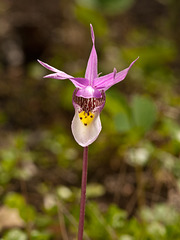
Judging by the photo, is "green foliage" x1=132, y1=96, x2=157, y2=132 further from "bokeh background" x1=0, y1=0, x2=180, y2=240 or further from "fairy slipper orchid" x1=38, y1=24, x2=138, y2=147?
"fairy slipper orchid" x1=38, y1=24, x2=138, y2=147

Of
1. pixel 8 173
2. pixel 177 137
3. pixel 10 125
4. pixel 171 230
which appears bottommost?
pixel 10 125

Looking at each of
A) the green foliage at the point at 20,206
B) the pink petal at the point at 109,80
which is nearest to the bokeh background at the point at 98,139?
the green foliage at the point at 20,206

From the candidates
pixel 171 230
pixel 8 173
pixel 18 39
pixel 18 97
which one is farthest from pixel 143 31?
pixel 171 230

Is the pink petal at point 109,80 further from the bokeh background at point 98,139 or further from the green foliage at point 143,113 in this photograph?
the green foliage at point 143,113

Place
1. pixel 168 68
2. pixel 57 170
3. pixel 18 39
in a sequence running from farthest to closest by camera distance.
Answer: pixel 18 39
pixel 168 68
pixel 57 170

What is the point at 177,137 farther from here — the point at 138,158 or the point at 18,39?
the point at 18,39

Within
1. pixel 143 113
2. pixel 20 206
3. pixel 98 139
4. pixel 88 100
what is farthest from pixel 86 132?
pixel 98 139

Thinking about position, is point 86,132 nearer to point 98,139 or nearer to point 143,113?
point 143,113
